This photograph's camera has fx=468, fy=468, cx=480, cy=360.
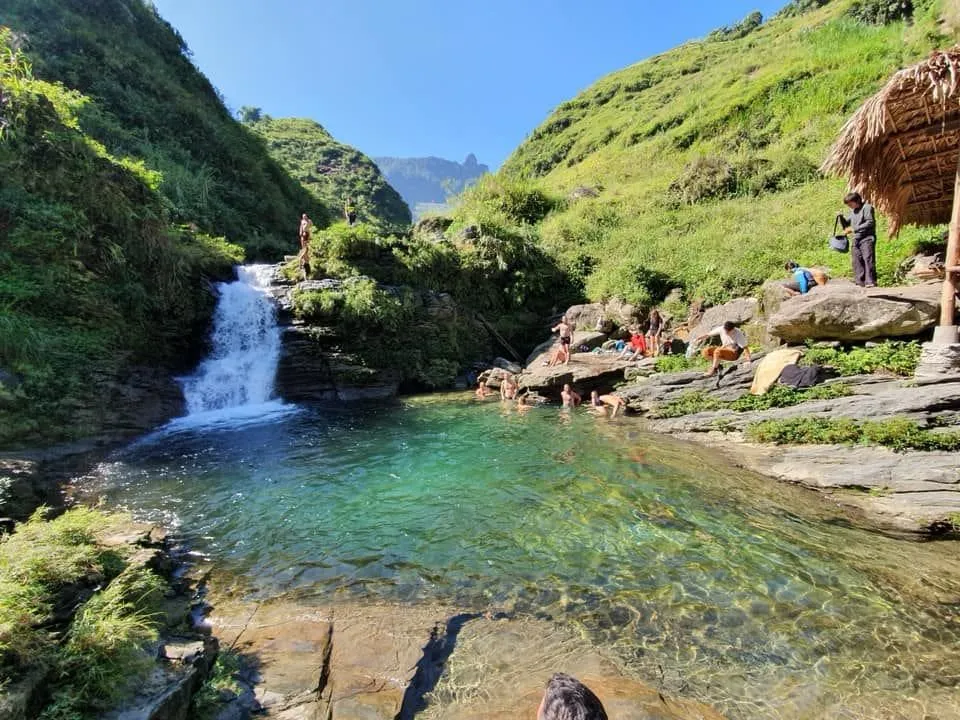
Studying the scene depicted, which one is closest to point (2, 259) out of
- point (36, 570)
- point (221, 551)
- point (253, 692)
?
point (221, 551)

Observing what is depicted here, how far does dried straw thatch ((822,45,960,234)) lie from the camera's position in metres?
6.84

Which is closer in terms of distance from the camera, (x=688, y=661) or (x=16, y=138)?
(x=688, y=661)

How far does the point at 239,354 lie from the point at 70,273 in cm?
472

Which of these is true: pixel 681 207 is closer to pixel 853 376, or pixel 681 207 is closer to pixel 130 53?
pixel 853 376

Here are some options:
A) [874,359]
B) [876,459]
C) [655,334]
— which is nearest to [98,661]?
[876,459]

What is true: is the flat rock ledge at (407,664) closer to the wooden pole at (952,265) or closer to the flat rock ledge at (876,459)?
the flat rock ledge at (876,459)

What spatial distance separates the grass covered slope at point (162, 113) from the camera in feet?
71.8

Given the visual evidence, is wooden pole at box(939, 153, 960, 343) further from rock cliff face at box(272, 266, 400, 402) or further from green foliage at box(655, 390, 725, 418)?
rock cliff face at box(272, 266, 400, 402)

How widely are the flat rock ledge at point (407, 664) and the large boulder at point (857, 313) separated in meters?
8.85

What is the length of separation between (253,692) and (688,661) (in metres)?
3.31

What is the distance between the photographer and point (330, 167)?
6091cm

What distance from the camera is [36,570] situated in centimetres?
321

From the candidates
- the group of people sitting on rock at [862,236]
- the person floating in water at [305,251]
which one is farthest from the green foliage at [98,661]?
the person floating in water at [305,251]

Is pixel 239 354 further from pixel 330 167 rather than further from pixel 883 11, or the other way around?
pixel 330 167
